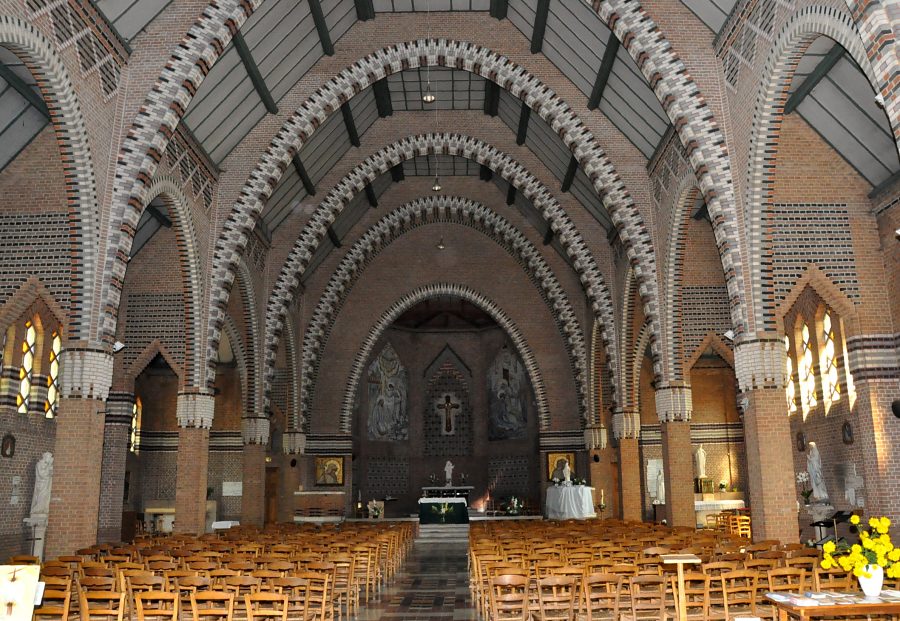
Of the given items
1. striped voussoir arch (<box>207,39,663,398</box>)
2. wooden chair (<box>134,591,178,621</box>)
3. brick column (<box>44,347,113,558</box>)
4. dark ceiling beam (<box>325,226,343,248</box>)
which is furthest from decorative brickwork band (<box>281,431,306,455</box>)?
wooden chair (<box>134,591,178,621</box>)

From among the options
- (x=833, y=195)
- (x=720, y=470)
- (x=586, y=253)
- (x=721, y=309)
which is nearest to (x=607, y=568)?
(x=833, y=195)

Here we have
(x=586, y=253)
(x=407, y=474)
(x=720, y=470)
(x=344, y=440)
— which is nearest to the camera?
(x=586, y=253)

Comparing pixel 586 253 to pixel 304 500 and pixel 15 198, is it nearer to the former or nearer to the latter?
pixel 304 500

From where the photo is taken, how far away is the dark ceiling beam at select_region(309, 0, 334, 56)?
2134cm

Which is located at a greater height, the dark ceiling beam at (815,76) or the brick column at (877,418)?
the dark ceiling beam at (815,76)

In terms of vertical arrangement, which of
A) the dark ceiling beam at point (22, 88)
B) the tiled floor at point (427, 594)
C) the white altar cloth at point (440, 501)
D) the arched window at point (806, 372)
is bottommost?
the tiled floor at point (427, 594)

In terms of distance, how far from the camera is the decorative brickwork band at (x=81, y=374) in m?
15.5

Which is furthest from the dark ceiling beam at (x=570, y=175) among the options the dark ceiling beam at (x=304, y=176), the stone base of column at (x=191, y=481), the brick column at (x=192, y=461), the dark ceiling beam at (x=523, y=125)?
the stone base of column at (x=191, y=481)

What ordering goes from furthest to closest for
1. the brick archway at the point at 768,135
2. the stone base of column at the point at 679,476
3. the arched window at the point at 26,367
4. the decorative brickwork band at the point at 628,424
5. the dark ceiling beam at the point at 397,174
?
the dark ceiling beam at the point at 397,174 → the decorative brickwork band at the point at 628,424 → the stone base of column at the point at 679,476 → the arched window at the point at 26,367 → the brick archway at the point at 768,135

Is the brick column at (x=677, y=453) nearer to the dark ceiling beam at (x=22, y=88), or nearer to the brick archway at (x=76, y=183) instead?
the brick archway at (x=76, y=183)

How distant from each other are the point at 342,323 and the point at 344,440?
5.09m

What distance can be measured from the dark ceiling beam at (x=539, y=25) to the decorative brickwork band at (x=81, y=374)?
13.8m

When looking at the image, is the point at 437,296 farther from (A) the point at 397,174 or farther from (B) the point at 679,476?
(B) the point at 679,476

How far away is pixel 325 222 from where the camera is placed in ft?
95.9
